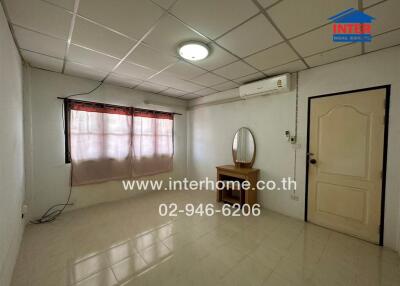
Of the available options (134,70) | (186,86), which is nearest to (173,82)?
(186,86)

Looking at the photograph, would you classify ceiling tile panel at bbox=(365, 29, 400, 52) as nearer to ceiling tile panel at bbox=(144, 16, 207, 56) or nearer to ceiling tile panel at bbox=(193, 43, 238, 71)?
ceiling tile panel at bbox=(193, 43, 238, 71)

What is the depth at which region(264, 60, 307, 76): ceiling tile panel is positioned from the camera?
2.50 metres

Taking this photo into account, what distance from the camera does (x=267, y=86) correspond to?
2.93 meters

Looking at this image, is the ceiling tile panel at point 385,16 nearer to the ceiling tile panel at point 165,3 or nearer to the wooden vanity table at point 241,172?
the ceiling tile panel at point 165,3

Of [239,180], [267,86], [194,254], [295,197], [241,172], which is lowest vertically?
[194,254]

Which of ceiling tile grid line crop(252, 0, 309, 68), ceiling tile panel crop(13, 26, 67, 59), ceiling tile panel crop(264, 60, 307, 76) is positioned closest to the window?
ceiling tile panel crop(13, 26, 67, 59)

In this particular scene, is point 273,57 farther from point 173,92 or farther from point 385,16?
point 173,92

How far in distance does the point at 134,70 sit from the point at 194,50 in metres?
1.23

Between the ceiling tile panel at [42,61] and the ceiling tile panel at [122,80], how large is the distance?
0.72 metres

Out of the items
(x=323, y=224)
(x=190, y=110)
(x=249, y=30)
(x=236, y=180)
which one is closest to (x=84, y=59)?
(x=249, y=30)

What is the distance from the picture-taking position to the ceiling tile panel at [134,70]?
259 cm

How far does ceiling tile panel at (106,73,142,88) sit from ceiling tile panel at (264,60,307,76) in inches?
93.6

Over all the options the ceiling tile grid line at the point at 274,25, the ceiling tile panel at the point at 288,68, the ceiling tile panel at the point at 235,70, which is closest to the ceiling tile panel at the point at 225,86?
the ceiling tile panel at the point at 235,70
